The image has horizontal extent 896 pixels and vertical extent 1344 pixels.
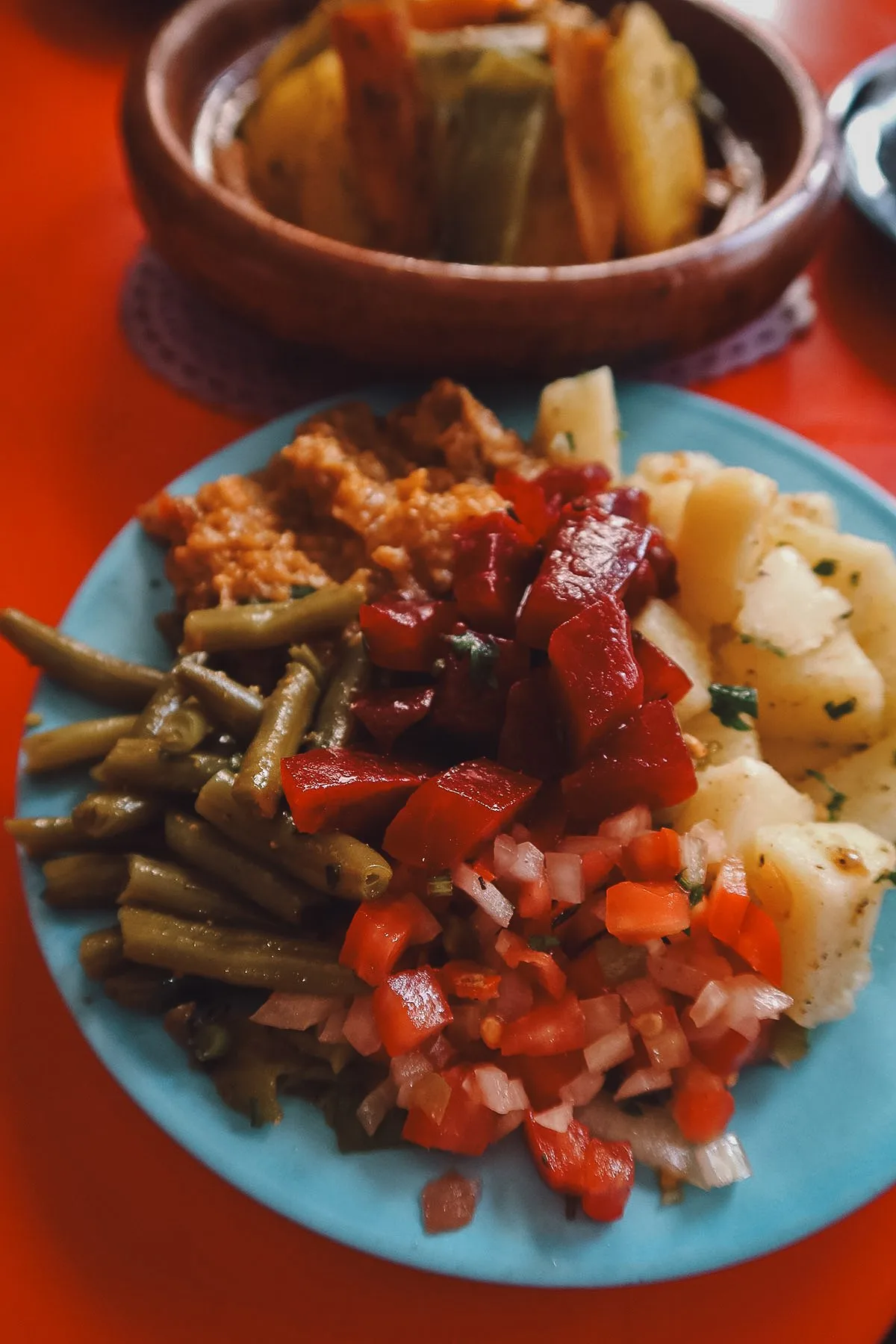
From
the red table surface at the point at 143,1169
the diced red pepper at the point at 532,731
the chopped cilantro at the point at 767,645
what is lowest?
the red table surface at the point at 143,1169

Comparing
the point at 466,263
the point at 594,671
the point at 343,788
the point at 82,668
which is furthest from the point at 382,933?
the point at 466,263

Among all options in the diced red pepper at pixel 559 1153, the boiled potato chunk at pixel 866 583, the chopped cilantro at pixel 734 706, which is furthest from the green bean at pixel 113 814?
the boiled potato chunk at pixel 866 583

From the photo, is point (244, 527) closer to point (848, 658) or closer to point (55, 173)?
point (848, 658)

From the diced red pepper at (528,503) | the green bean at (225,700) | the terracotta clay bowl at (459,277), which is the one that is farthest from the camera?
the terracotta clay bowl at (459,277)

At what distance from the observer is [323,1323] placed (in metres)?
1.70

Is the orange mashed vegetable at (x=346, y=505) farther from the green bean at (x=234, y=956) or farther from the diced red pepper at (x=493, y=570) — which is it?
the green bean at (x=234, y=956)

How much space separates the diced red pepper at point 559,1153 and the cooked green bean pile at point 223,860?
254mm

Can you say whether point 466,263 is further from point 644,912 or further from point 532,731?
point 644,912

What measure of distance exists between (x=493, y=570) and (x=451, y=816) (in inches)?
22.4

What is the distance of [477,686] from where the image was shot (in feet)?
6.40

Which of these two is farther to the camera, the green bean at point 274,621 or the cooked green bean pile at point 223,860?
the green bean at point 274,621

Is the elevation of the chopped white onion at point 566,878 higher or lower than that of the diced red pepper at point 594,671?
lower

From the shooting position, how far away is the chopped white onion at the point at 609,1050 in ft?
5.59

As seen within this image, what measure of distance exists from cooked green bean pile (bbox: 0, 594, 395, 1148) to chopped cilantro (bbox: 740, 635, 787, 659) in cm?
80
